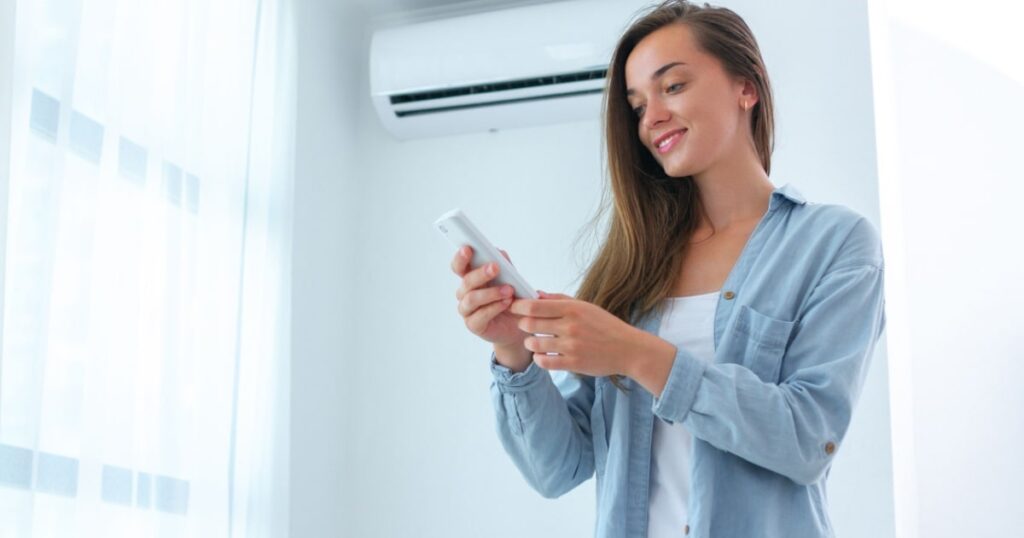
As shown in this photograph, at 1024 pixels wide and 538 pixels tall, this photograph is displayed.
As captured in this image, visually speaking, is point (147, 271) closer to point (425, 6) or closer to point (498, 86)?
point (498, 86)

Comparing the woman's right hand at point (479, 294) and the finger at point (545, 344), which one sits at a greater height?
the woman's right hand at point (479, 294)

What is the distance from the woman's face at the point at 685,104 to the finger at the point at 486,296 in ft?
1.10

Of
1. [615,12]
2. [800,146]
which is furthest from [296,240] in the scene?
[800,146]

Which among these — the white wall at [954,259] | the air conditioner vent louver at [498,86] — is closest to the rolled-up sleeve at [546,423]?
the white wall at [954,259]

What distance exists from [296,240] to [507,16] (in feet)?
2.54

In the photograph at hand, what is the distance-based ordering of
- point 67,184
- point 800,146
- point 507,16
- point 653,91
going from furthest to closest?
1. point 507,16
2. point 800,146
3. point 67,184
4. point 653,91

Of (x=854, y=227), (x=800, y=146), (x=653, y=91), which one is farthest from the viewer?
(x=800, y=146)

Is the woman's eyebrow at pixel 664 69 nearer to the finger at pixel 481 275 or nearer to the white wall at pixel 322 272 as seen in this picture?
the finger at pixel 481 275

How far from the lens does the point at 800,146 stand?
2684 mm

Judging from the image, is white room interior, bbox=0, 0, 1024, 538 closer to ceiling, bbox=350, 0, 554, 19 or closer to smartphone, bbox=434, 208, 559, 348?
ceiling, bbox=350, 0, 554, 19

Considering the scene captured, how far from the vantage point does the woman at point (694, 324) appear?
4.08 ft

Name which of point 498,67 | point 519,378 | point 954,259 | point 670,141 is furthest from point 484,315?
point 498,67

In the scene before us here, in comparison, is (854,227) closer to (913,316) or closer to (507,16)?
(913,316)

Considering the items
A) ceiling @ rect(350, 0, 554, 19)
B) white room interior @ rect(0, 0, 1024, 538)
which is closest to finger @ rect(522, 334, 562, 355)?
white room interior @ rect(0, 0, 1024, 538)
